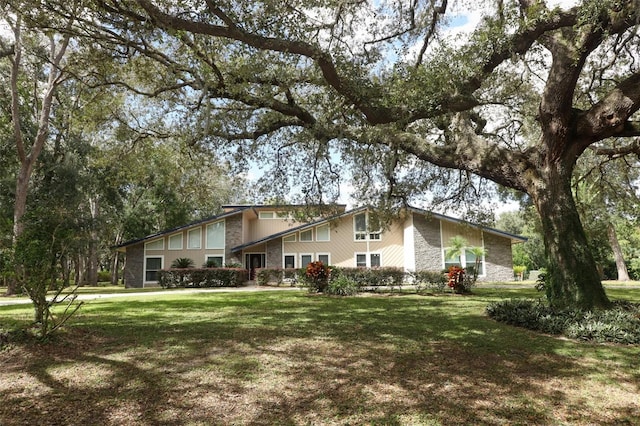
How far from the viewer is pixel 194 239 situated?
26.9m

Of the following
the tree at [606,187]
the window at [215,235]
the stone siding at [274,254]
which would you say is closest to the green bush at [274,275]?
the stone siding at [274,254]

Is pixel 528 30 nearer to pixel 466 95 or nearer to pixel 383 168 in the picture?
pixel 466 95

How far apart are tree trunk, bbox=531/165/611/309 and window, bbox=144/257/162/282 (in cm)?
2401

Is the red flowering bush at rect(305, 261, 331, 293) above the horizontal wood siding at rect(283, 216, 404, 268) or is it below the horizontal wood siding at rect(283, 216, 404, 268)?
below

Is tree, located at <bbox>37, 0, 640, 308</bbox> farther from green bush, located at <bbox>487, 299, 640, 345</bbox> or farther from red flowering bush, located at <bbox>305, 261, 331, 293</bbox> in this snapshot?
red flowering bush, located at <bbox>305, 261, 331, 293</bbox>

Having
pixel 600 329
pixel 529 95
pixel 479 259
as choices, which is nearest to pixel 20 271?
pixel 600 329

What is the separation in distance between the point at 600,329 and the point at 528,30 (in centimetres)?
586

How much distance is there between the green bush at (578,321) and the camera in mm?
6766

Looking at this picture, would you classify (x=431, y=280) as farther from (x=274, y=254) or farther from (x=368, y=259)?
(x=274, y=254)

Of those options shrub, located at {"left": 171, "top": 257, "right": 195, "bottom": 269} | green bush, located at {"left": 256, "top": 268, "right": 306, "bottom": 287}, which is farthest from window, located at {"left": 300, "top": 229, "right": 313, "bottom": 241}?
shrub, located at {"left": 171, "top": 257, "right": 195, "bottom": 269}

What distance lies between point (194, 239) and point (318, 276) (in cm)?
1385

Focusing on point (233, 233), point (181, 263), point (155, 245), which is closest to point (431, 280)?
point (233, 233)

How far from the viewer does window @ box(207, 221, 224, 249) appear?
88.2ft

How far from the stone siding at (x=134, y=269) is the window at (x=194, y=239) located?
320 cm
